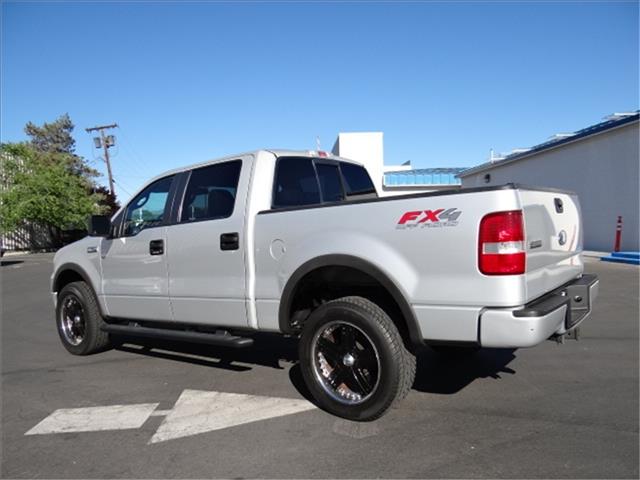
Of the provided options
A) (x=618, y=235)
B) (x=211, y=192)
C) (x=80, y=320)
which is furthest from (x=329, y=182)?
(x=618, y=235)

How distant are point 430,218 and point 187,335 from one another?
2.59 meters

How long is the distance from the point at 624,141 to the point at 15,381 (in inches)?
663

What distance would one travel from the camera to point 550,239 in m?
3.67

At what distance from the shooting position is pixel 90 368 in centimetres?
548

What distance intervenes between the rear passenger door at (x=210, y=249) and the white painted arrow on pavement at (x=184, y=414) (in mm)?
663

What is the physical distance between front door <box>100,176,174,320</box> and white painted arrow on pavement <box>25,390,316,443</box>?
104 centimetres

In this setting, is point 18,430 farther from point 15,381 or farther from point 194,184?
point 194,184

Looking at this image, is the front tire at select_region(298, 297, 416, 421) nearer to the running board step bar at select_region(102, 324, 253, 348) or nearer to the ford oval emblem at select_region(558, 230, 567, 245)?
the running board step bar at select_region(102, 324, 253, 348)

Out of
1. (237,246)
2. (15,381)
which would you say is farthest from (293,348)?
(15,381)

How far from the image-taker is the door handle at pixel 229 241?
171 inches

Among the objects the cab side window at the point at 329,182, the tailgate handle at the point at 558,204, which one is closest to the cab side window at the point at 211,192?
the cab side window at the point at 329,182

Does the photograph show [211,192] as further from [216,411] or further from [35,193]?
[35,193]

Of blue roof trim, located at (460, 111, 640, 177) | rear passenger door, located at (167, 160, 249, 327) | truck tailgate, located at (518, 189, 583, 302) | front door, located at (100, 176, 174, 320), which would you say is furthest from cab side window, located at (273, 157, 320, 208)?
blue roof trim, located at (460, 111, 640, 177)

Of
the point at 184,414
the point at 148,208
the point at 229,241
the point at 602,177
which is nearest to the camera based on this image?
the point at 184,414
